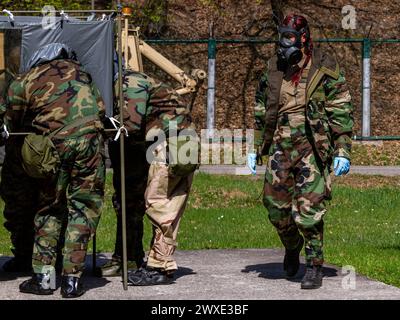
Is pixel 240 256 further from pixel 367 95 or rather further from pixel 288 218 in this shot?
pixel 367 95

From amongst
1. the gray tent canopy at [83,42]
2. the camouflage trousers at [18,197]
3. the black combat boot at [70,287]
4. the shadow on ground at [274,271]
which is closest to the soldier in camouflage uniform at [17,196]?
the camouflage trousers at [18,197]

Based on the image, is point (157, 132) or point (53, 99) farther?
point (157, 132)

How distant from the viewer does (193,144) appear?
29.9ft

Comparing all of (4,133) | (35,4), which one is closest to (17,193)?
(4,133)

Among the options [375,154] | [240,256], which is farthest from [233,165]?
[240,256]

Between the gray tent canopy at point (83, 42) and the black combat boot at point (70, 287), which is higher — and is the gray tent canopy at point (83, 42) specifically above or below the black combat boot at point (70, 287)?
above

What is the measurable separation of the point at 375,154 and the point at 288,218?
14755mm

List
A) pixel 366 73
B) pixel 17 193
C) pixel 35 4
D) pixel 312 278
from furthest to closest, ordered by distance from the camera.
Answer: pixel 366 73
pixel 35 4
pixel 17 193
pixel 312 278

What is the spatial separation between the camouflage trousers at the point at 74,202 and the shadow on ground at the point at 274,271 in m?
1.85

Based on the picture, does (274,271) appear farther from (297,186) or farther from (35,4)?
(35,4)

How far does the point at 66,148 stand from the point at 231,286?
1829mm

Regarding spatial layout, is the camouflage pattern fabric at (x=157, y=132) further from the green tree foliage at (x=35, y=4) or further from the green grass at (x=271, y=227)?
the green tree foliage at (x=35, y=4)

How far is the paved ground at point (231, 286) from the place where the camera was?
28.4ft

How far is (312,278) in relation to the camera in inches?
357
